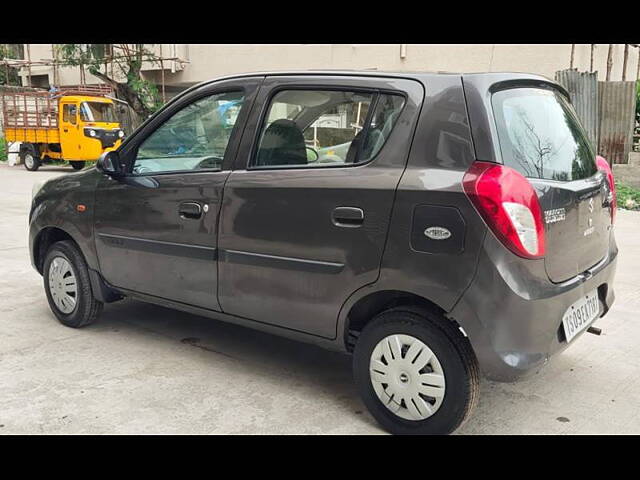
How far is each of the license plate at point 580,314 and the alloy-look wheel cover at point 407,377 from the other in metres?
0.64

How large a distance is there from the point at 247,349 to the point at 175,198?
3.81ft

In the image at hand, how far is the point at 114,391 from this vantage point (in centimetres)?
352

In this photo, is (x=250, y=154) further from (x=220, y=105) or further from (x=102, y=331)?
(x=102, y=331)

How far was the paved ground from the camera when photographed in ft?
10.4

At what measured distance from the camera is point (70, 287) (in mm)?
4504

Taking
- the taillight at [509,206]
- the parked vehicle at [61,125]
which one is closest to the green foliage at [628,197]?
the taillight at [509,206]

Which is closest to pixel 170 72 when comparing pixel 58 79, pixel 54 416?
pixel 58 79

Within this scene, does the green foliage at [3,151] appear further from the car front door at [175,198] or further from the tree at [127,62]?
the car front door at [175,198]

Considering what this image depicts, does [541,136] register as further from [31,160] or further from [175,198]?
[31,160]

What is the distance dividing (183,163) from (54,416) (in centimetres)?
161

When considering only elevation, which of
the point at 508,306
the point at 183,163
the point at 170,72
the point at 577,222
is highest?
the point at 170,72

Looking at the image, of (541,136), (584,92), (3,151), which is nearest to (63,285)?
(541,136)

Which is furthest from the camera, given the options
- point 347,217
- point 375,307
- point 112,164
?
point 112,164

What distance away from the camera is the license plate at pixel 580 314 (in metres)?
2.92
